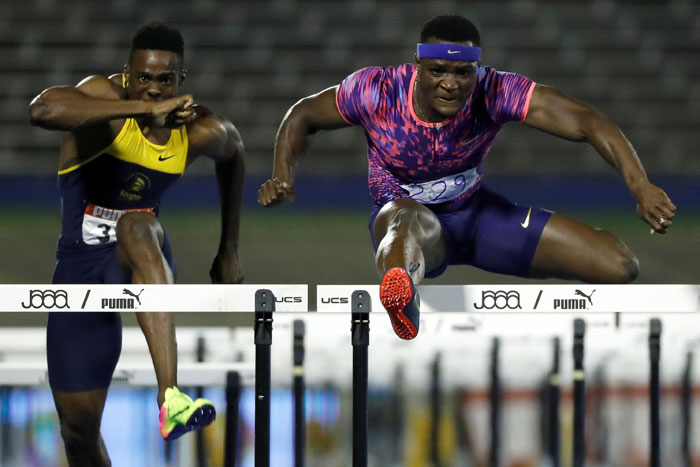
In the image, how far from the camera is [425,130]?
3705mm

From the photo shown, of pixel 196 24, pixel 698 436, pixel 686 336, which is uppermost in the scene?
pixel 196 24

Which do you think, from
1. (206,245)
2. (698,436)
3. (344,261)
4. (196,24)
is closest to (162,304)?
(698,436)

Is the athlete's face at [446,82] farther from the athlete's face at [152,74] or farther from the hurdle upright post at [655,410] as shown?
the hurdle upright post at [655,410]

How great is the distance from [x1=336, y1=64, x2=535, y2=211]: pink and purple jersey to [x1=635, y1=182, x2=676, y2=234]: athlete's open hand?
0.56m

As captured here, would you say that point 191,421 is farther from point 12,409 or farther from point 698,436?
point 698,436

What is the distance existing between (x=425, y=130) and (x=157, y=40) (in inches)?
38.5

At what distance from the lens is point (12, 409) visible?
4.49 metres

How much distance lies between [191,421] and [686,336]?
8.27 feet

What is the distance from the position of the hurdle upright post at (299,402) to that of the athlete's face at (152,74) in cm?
100

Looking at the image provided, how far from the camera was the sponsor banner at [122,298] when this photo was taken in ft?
10.2

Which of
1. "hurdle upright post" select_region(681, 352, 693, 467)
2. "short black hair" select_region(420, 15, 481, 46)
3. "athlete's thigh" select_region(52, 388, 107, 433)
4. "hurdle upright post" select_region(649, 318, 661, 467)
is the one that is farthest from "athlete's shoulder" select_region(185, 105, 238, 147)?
"hurdle upright post" select_region(681, 352, 693, 467)

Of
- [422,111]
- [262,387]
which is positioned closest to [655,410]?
[422,111]

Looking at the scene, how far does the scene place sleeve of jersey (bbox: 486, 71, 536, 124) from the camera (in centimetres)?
360

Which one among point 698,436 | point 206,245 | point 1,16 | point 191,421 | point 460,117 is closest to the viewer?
point 191,421
